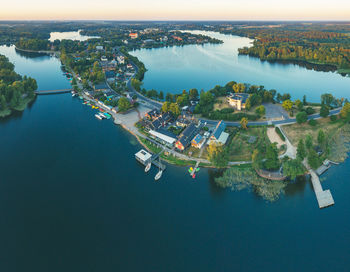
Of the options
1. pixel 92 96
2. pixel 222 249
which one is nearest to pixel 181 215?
pixel 222 249

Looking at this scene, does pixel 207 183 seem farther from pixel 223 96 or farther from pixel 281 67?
pixel 281 67

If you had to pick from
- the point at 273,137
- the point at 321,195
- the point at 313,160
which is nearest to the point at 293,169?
the point at 313,160

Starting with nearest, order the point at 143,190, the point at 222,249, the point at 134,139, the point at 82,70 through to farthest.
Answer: the point at 222,249, the point at 143,190, the point at 134,139, the point at 82,70

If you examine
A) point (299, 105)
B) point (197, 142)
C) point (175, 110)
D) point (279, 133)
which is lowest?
point (197, 142)

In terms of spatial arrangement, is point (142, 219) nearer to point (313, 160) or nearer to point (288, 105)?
point (313, 160)

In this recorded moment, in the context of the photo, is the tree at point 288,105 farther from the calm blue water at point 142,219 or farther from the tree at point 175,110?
the tree at point 175,110

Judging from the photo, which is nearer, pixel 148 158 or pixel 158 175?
pixel 158 175
